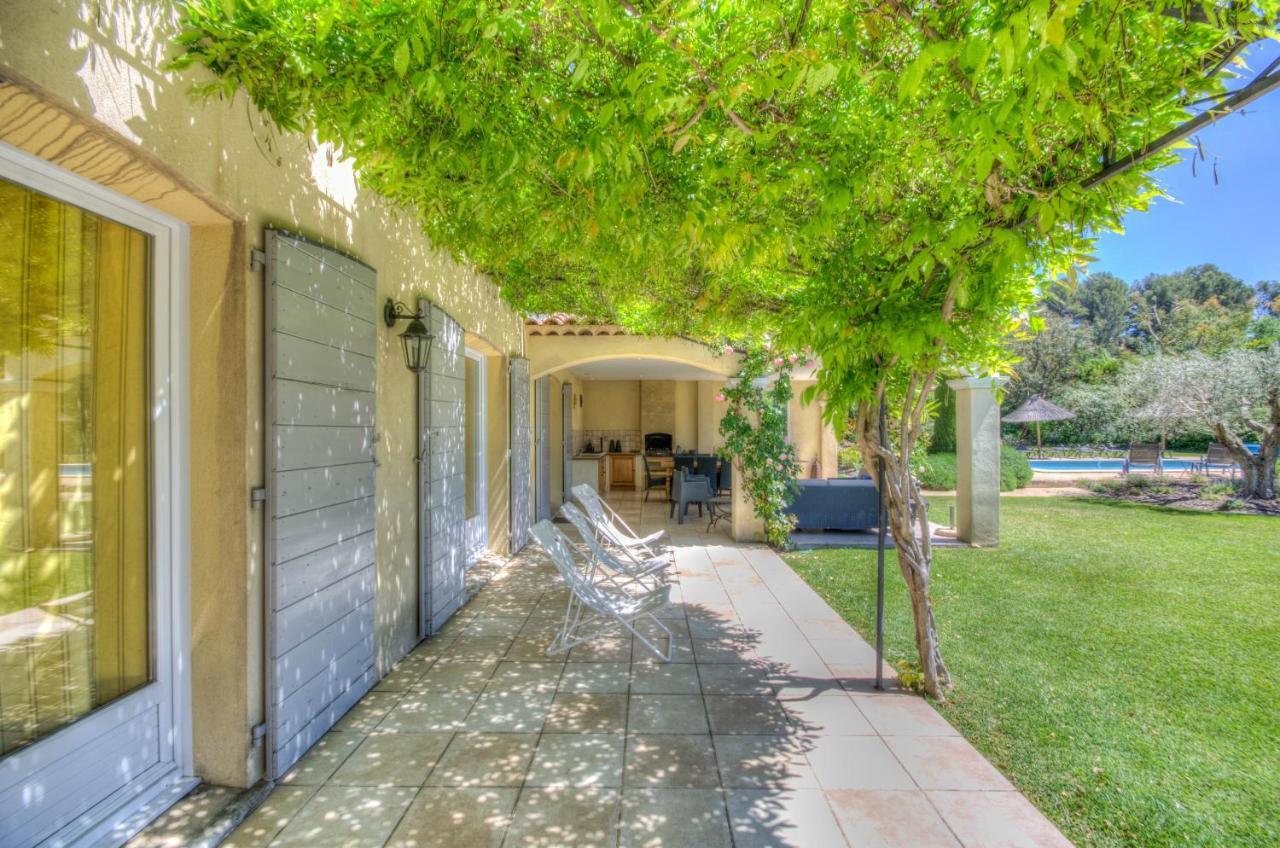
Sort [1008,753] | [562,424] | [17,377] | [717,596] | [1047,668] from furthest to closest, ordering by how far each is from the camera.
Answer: [562,424] < [717,596] < [1047,668] < [1008,753] < [17,377]

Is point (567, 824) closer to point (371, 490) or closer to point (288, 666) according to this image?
point (288, 666)

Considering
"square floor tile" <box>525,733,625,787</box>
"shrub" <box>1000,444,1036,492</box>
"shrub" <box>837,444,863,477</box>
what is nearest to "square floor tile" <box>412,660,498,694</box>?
"square floor tile" <box>525,733,625,787</box>

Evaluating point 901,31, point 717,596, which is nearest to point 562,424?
point 717,596

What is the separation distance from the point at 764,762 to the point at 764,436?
505cm

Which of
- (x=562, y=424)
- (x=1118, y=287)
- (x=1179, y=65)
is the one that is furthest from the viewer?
(x=1118, y=287)

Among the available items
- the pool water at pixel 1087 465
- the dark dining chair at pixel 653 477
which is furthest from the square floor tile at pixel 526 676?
the pool water at pixel 1087 465

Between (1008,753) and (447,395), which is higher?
(447,395)

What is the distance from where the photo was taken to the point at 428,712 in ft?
10.2

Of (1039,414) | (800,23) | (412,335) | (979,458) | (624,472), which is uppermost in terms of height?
(800,23)

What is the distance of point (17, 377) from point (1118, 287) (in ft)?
149

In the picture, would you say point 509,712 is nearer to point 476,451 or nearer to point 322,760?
point 322,760

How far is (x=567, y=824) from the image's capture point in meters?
2.24

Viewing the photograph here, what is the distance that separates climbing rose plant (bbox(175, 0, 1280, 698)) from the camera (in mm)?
1876

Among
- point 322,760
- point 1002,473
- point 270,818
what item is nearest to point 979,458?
point 1002,473
